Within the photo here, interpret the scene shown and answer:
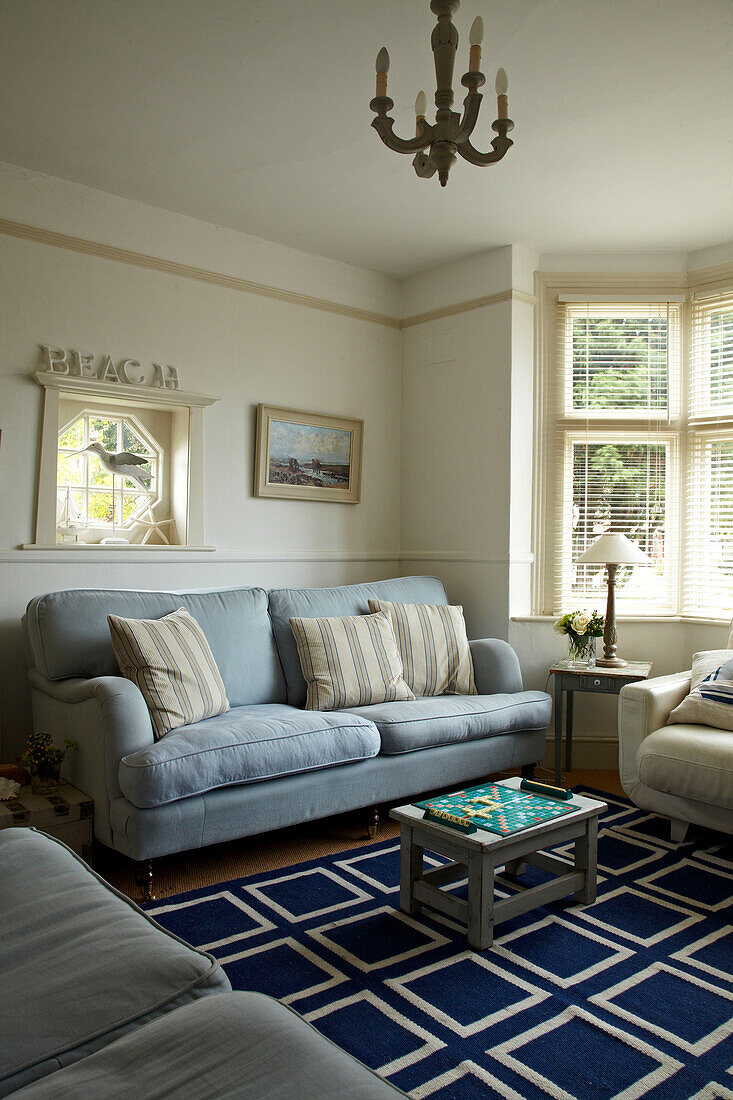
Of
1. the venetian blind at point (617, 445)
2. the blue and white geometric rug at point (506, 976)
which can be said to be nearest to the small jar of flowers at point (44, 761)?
the blue and white geometric rug at point (506, 976)

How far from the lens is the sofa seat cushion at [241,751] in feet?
8.21

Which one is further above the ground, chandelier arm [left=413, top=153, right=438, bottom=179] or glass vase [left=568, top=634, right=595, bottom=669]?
chandelier arm [left=413, top=153, right=438, bottom=179]

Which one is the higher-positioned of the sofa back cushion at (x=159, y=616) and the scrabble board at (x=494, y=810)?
the sofa back cushion at (x=159, y=616)

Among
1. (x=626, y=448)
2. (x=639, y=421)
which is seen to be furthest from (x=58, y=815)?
(x=639, y=421)

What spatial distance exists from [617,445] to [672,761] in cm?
197

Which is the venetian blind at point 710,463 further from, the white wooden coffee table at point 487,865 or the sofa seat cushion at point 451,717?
the white wooden coffee table at point 487,865

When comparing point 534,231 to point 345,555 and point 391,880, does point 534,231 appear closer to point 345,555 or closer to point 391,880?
point 345,555

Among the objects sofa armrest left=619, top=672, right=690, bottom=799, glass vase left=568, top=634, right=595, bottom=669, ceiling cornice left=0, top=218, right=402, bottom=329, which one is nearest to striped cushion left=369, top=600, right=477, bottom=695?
glass vase left=568, top=634, right=595, bottom=669

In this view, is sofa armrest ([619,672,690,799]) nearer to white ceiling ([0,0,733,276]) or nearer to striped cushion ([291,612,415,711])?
striped cushion ([291,612,415,711])

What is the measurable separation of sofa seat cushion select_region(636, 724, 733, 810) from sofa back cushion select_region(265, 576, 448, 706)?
4.70 ft

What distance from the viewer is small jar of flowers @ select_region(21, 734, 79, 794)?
278cm

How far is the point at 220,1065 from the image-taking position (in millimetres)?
945

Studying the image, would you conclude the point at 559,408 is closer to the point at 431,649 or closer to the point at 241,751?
the point at 431,649

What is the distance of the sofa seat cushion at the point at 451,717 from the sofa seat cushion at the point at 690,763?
0.57 metres
